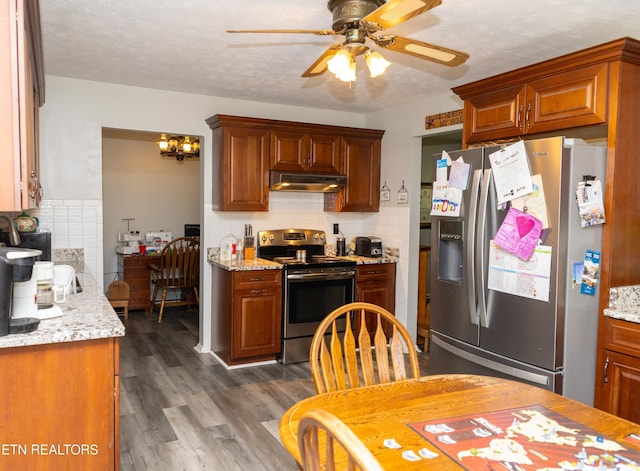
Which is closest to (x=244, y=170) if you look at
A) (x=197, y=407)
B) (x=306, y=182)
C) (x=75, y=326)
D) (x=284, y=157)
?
(x=284, y=157)

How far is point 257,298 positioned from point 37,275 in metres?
2.17

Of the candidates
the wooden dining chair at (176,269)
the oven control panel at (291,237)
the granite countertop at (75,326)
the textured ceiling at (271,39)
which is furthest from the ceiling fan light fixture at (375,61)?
the wooden dining chair at (176,269)

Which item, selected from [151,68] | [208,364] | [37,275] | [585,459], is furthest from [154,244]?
[585,459]

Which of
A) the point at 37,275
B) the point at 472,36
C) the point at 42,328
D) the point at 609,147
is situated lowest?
the point at 42,328

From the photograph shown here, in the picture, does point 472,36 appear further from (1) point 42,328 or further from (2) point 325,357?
(1) point 42,328

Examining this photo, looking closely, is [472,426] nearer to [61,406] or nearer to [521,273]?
[521,273]

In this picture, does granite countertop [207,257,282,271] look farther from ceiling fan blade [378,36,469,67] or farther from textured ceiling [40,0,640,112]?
ceiling fan blade [378,36,469,67]

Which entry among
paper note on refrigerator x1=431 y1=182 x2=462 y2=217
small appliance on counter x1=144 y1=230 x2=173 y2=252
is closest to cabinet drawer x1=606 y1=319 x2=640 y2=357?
paper note on refrigerator x1=431 y1=182 x2=462 y2=217

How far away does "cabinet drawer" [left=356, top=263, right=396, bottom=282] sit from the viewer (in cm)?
471

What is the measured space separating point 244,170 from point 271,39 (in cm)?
159

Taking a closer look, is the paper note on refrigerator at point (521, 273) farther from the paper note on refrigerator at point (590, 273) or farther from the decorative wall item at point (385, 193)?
the decorative wall item at point (385, 193)

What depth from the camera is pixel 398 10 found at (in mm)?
1744

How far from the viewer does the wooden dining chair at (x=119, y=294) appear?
5.82 m

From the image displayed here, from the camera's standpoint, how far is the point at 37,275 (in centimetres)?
A: 224
